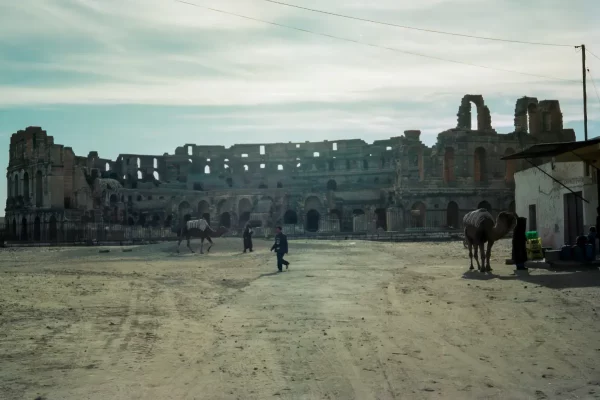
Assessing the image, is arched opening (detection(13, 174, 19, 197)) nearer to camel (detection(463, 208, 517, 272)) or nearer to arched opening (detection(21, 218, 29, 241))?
arched opening (detection(21, 218, 29, 241))

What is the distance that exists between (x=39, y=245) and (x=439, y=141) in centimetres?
3115

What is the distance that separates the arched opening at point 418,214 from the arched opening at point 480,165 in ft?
17.4

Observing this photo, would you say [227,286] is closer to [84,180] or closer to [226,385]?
[226,385]

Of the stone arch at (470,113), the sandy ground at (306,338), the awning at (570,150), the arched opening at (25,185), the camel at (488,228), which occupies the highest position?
the stone arch at (470,113)

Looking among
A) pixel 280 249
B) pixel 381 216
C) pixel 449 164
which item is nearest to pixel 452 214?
pixel 449 164

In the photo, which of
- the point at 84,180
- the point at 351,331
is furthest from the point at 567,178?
the point at 84,180

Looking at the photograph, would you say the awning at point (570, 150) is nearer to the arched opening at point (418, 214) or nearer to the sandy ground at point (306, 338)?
the sandy ground at point (306, 338)

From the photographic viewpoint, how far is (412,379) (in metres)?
6.23

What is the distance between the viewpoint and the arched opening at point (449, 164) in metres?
49.7

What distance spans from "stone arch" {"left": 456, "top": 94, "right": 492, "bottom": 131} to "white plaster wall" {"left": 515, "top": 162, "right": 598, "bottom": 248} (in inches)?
993

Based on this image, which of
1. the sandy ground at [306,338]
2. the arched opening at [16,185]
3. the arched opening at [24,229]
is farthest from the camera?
the arched opening at [16,185]

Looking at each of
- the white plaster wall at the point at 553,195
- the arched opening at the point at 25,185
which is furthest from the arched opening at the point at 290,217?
the white plaster wall at the point at 553,195

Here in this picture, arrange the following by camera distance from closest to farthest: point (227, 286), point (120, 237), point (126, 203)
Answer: point (227, 286)
point (120, 237)
point (126, 203)

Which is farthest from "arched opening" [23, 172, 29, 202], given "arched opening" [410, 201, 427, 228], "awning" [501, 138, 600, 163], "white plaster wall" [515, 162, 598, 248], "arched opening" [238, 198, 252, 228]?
"awning" [501, 138, 600, 163]
